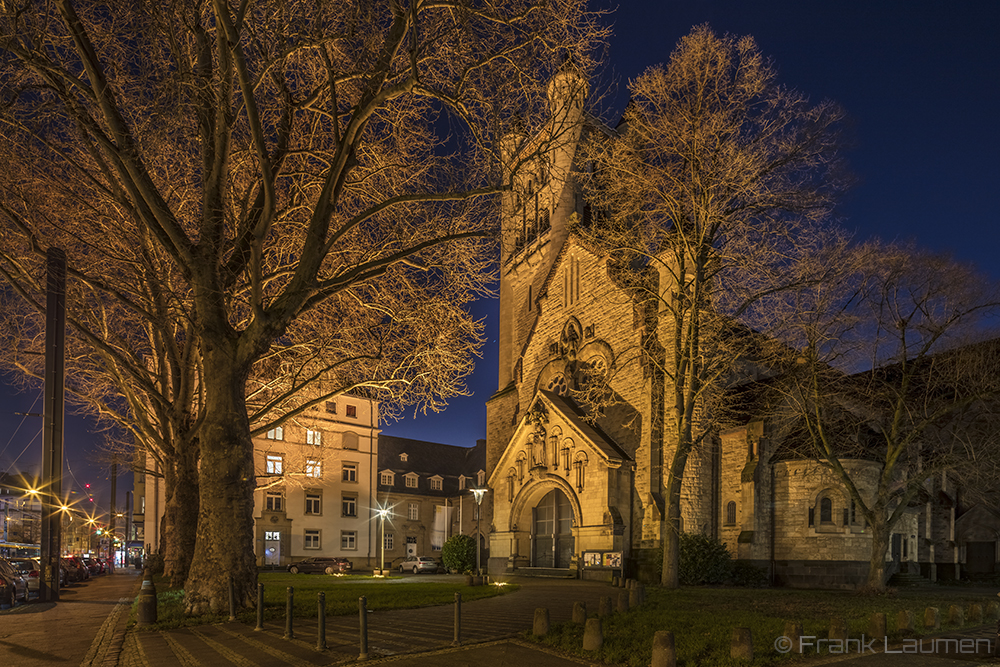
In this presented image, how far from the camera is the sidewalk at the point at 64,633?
34.6 feet

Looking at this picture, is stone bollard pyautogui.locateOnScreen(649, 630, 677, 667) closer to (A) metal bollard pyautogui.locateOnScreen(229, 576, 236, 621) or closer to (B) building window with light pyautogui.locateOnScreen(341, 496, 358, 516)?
(A) metal bollard pyautogui.locateOnScreen(229, 576, 236, 621)

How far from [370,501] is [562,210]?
95.1 ft

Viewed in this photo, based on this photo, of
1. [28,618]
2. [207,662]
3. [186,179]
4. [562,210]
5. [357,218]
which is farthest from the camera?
[562,210]

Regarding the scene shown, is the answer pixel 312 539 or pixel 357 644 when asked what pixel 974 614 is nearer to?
pixel 357 644

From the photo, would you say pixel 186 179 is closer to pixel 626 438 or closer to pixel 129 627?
pixel 129 627

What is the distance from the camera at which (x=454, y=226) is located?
635 inches

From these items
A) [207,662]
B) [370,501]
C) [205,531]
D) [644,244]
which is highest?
[644,244]

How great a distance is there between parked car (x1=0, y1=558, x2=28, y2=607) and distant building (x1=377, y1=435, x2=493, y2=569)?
1436 inches

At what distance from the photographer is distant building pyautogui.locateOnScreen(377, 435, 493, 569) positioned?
59.5 metres

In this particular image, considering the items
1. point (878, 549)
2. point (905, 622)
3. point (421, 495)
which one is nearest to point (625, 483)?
point (878, 549)

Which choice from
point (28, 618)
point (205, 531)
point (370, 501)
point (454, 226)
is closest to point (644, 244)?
point (454, 226)

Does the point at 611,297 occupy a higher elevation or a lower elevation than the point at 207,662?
higher

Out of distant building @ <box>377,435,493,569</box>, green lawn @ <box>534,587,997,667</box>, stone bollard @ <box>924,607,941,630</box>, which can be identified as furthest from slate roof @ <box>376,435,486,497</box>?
stone bollard @ <box>924,607,941,630</box>

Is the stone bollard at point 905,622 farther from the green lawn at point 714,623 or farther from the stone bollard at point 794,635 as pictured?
the stone bollard at point 794,635
